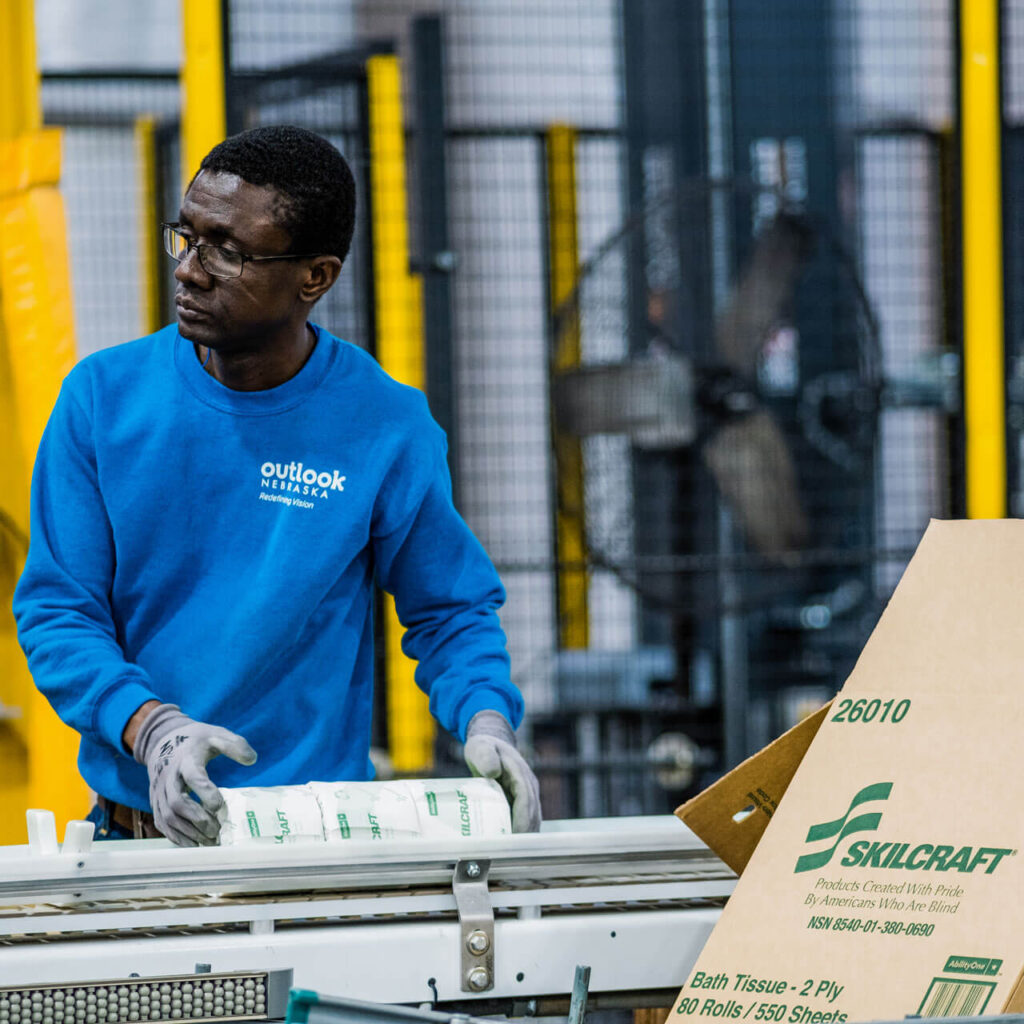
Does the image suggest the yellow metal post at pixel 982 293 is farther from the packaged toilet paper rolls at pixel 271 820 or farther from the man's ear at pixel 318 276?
the packaged toilet paper rolls at pixel 271 820

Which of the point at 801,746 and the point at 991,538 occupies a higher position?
the point at 991,538

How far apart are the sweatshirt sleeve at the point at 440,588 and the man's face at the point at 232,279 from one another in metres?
0.29

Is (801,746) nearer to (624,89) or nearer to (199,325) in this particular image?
(199,325)

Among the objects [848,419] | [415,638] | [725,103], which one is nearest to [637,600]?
[848,419]

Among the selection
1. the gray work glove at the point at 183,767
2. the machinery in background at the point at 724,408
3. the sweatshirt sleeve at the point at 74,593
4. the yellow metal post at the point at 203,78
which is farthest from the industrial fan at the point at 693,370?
the gray work glove at the point at 183,767

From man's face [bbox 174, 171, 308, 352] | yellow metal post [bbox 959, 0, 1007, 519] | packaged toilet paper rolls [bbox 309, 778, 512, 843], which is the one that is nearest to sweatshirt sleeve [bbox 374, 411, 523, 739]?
man's face [bbox 174, 171, 308, 352]

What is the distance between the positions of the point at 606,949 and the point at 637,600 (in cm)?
334

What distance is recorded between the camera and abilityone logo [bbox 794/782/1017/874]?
1.35 m

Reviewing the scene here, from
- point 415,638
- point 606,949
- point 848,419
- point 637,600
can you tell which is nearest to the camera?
point 606,949

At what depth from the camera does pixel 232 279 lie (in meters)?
1.93

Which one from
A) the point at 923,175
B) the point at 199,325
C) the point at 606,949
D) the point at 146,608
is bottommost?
the point at 606,949

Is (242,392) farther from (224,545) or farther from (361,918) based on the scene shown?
(361,918)

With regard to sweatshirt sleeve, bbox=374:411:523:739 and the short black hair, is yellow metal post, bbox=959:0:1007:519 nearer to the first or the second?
sweatshirt sleeve, bbox=374:411:523:739

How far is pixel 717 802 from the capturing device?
1.53m
